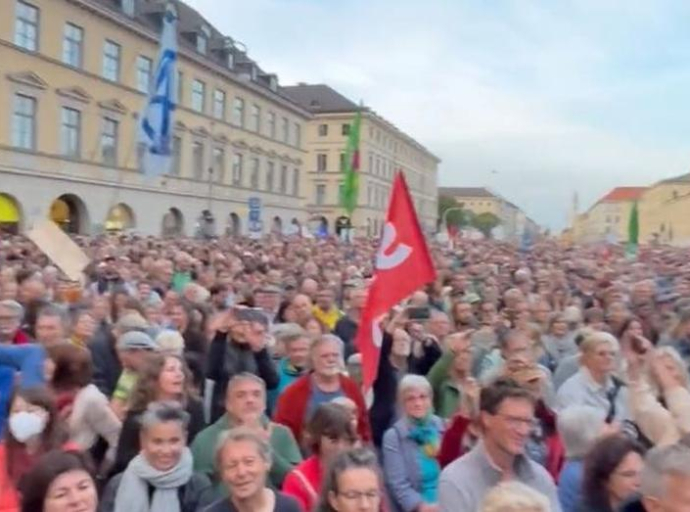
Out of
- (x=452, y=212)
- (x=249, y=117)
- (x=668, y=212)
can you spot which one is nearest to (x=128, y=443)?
(x=249, y=117)

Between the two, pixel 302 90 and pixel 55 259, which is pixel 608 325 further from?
pixel 302 90

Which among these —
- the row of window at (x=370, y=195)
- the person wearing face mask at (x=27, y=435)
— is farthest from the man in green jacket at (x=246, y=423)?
the row of window at (x=370, y=195)

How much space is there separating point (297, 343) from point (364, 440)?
4.23 feet

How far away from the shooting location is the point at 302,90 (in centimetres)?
8825

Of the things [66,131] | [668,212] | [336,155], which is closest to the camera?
[66,131]

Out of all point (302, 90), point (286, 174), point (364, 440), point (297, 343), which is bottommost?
point (364, 440)

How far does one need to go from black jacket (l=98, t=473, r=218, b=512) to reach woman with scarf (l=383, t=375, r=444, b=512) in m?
1.18

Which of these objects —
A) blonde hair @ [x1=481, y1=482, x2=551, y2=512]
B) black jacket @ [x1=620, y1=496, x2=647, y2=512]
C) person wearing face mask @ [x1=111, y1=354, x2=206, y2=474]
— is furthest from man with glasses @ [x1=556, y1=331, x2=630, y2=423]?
blonde hair @ [x1=481, y1=482, x2=551, y2=512]

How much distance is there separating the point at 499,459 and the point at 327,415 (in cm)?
96

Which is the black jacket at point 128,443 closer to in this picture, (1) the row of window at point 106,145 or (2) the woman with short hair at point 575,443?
(2) the woman with short hair at point 575,443

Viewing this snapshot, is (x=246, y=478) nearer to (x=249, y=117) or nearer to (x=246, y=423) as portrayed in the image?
(x=246, y=423)

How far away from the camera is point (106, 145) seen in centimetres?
3881

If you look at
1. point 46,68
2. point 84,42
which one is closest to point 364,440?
point 46,68

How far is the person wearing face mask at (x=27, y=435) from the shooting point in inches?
167
